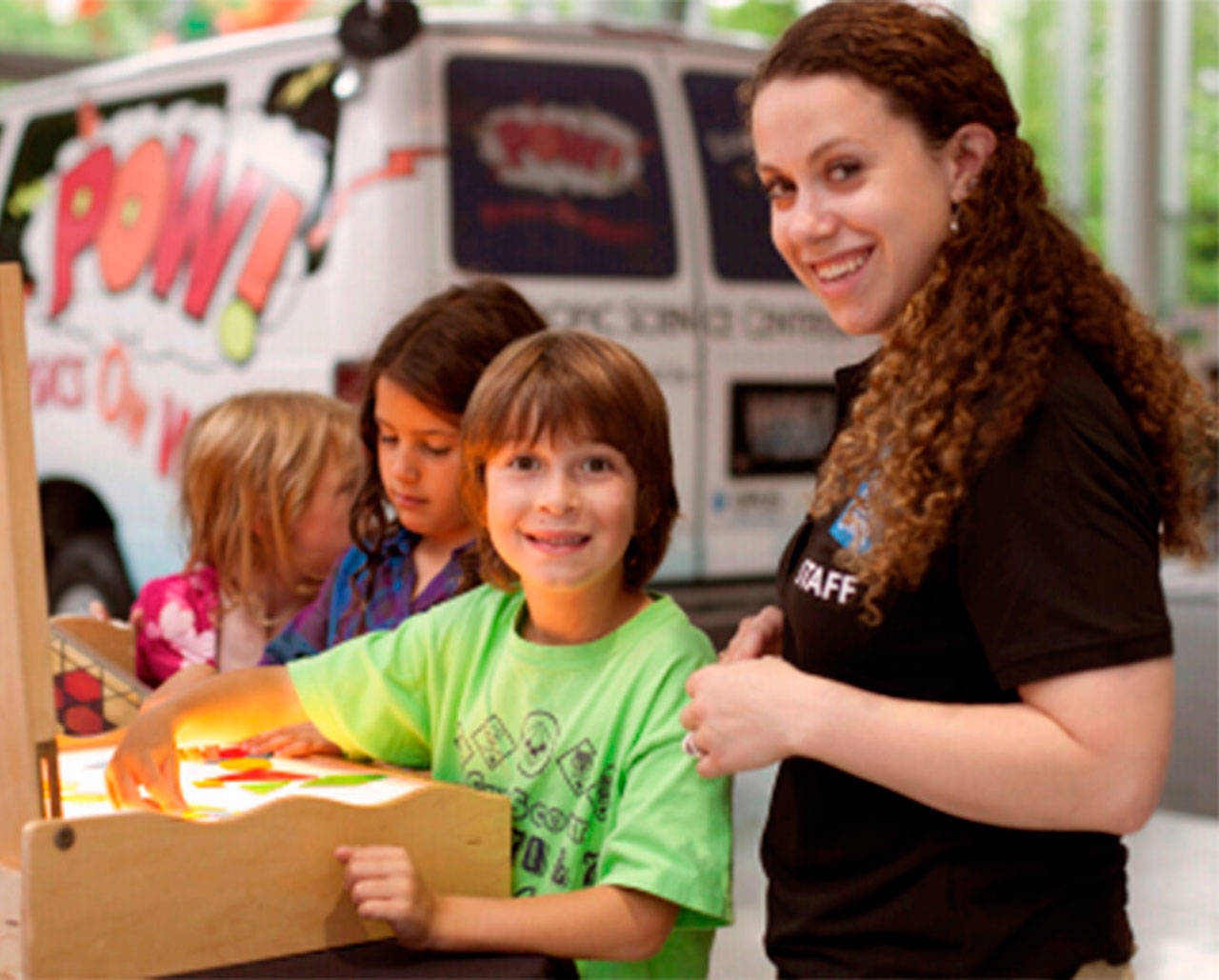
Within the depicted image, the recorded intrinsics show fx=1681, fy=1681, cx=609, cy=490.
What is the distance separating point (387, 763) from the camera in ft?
6.70

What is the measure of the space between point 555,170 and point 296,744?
279cm

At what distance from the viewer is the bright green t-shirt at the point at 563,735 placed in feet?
5.60

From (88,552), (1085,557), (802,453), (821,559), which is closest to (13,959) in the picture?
(821,559)

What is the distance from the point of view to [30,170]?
583cm

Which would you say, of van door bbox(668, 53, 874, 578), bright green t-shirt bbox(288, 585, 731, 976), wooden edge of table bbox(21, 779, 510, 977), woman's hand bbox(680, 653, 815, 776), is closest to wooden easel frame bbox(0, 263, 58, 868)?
wooden edge of table bbox(21, 779, 510, 977)

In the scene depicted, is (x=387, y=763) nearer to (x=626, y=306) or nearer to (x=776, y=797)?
(x=776, y=797)

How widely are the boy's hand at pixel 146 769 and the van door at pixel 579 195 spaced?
2.76m

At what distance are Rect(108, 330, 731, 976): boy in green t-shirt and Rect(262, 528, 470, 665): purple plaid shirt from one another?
315 mm

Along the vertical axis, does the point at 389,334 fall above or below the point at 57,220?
below

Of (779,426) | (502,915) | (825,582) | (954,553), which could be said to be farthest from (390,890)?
(779,426)

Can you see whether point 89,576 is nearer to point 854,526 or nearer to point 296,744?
point 296,744

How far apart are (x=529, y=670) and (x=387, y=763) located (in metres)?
0.26

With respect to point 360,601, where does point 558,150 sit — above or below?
above

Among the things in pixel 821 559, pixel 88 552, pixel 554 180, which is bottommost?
pixel 88 552
